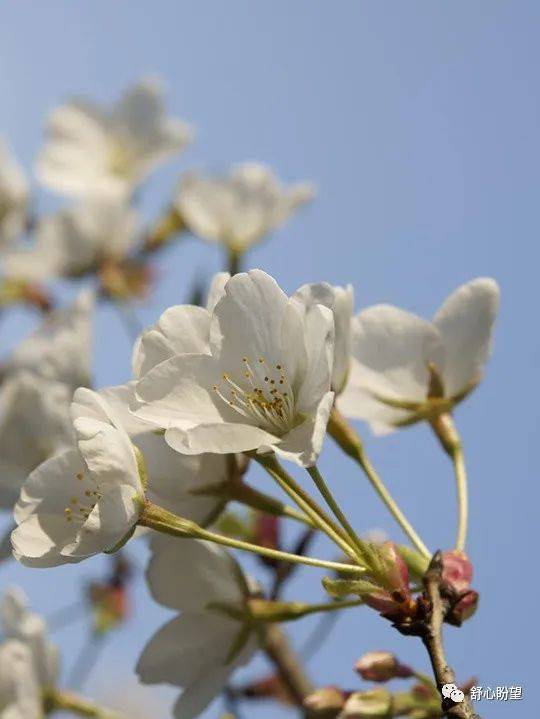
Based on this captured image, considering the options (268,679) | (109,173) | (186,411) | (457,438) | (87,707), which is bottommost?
(268,679)

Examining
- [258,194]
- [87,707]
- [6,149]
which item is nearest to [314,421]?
[87,707]

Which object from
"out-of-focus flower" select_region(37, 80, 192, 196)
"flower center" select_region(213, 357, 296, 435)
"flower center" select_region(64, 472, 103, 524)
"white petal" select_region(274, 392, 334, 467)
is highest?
"out-of-focus flower" select_region(37, 80, 192, 196)

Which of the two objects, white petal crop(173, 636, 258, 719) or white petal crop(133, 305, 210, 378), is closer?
white petal crop(133, 305, 210, 378)

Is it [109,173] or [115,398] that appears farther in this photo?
[109,173]

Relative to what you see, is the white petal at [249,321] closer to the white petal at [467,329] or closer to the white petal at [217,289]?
the white petal at [217,289]

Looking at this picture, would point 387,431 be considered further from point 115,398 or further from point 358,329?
point 115,398

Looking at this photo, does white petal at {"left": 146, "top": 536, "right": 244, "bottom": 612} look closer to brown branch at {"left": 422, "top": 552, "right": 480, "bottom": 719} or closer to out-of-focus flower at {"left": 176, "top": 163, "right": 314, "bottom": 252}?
brown branch at {"left": 422, "top": 552, "right": 480, "bottom": 719}

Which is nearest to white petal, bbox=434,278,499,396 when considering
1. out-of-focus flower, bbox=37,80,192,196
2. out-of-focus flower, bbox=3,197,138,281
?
out-of-focus flower, bbox=3,197,138,281
